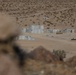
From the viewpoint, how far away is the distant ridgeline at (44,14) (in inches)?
1670

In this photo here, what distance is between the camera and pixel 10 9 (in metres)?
53.7

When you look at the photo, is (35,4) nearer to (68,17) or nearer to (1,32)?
(68,17)

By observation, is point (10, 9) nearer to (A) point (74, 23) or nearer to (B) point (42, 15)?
(B) point (42, 15)

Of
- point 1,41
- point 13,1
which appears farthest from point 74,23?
point 1,41

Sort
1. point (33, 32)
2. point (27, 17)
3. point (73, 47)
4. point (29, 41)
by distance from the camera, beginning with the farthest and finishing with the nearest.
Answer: point (27, 17), point (33, 32), point (29, 41), point (73, 47)

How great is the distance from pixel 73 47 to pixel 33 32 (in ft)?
27.8

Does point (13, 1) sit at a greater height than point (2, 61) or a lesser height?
lesser

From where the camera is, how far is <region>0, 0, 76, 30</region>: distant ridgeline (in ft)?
139

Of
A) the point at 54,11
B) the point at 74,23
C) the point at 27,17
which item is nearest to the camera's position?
the point at 74,23

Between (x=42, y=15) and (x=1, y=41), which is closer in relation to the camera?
(x=1, y=41)

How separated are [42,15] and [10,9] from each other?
Result: 7.13 metres

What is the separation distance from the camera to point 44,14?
4944 cm

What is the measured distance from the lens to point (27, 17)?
47031 mm

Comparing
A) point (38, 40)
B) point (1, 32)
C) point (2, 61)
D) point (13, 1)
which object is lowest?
point (13, 1)
